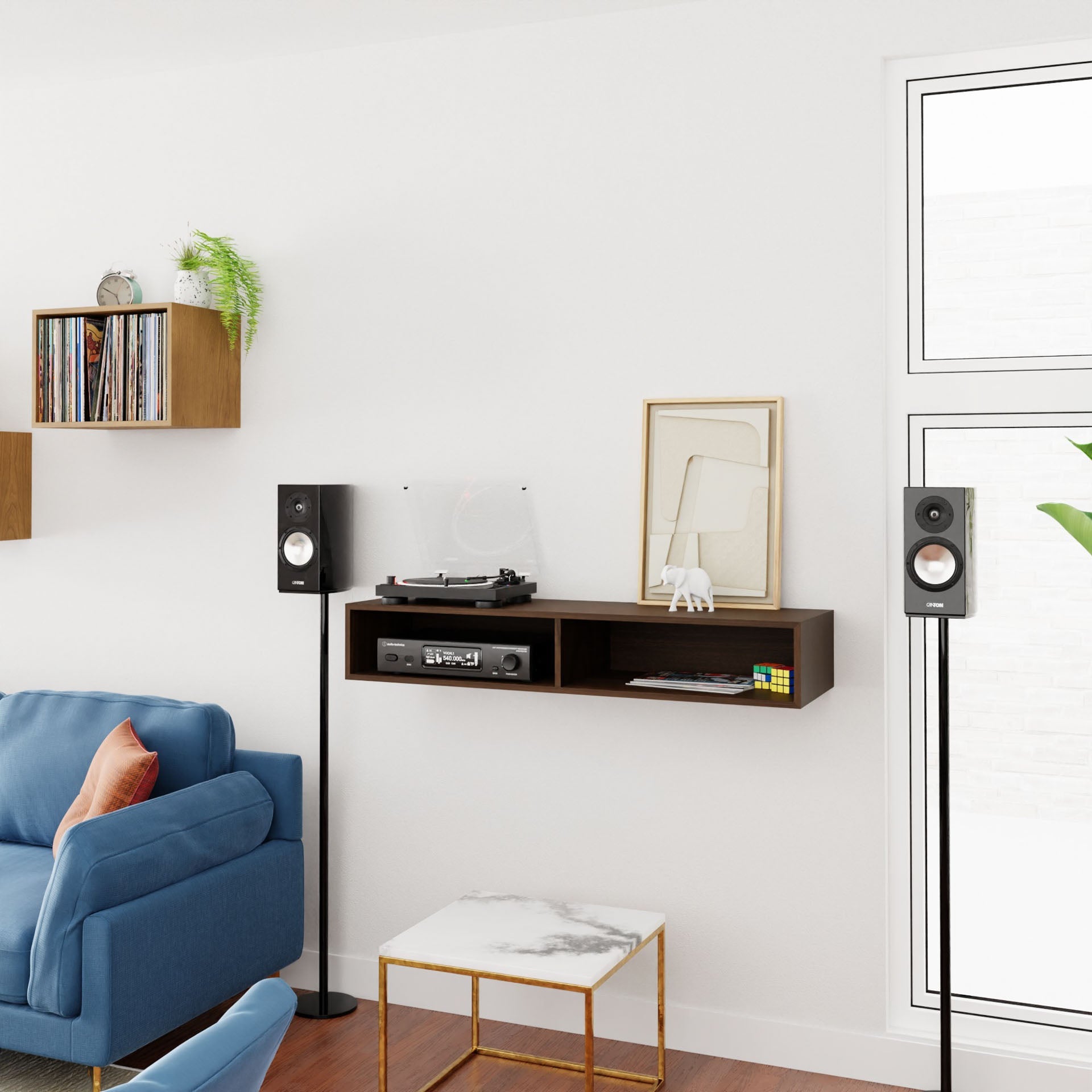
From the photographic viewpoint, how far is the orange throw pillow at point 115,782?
9.98 feet

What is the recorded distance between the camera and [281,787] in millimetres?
3408

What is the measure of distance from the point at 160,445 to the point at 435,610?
125cm

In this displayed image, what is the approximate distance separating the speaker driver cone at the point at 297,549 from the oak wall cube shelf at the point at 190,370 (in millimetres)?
477

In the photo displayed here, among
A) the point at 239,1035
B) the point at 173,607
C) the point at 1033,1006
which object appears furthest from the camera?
the point at 173,607

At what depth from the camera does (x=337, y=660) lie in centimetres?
360

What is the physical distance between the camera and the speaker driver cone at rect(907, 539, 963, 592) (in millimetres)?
2627

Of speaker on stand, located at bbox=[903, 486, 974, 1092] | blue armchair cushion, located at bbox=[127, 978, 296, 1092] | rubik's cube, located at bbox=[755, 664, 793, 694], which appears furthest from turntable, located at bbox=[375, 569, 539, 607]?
blue armchair cushion, located at bbox=[127, 978, 296, 1092]

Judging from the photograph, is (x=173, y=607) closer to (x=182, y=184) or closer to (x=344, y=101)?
(x=182, y=184)

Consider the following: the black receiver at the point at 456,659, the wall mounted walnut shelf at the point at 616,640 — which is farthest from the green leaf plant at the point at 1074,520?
the black receiver at the point at 456,659

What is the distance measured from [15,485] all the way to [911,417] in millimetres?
2844

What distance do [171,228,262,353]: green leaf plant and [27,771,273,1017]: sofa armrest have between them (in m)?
1.37

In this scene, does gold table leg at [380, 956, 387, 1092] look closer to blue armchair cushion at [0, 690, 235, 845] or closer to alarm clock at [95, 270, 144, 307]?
blue armchair cushion at [0, 690, 235, 845]

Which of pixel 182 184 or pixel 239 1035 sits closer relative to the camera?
pixel 239 1035

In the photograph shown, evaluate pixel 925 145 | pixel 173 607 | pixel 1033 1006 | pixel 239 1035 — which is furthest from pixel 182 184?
pixel 1033 1006
